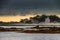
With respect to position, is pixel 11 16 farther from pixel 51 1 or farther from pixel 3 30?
pixel 51 1

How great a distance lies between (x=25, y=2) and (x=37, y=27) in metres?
0.32

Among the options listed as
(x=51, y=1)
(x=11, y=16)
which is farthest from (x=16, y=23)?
(x=51, y=1)

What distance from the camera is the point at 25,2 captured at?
2293 mm

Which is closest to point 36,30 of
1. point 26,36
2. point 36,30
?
point 36,30

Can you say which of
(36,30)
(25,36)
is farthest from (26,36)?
(36,30)

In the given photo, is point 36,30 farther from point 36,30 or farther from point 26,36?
point 26,36

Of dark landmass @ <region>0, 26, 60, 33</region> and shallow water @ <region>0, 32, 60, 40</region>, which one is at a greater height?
dark landmass @ <region>0, 26, 60, 33</region>

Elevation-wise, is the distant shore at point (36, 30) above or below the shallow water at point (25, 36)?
above

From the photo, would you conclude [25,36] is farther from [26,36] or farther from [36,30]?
[36,30]

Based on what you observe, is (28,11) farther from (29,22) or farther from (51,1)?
(51,1)

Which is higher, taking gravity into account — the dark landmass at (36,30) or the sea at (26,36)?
the dark landmass at (36,30)

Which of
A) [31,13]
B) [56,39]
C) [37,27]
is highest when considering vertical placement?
[31,13]

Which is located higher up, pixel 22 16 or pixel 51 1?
pixel 51 1

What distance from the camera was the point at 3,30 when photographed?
7.35ft
